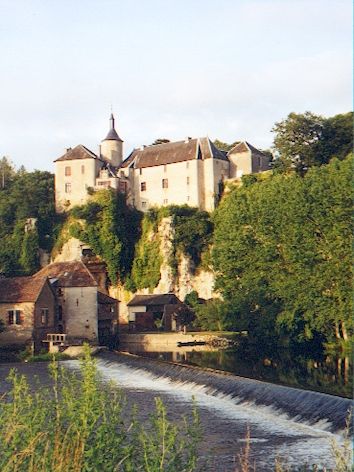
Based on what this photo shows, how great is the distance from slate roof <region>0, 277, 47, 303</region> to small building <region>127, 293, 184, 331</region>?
1764 cm

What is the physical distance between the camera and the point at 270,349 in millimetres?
53719

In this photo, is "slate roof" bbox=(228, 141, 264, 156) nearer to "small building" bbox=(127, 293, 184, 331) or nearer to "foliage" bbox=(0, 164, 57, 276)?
"small building" bbox=(127, 293, 184, 331)

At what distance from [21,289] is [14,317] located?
286cm

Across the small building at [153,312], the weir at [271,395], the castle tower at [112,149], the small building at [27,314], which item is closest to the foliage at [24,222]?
the castle tower at [112,149]

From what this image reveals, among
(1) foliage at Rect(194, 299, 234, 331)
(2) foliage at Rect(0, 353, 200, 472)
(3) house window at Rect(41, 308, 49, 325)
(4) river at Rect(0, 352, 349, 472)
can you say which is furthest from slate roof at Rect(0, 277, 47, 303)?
(2) foliage at Rect(0, 353, 200, 472)

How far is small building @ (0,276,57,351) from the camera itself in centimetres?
5425

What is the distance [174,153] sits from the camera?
85.8 meters

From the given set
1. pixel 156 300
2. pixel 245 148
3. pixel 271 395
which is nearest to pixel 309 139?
pixel 245 148

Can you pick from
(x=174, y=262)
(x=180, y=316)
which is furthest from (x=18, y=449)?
(x=174, y=262)

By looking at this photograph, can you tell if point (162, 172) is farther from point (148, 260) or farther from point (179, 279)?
point (179, 279)

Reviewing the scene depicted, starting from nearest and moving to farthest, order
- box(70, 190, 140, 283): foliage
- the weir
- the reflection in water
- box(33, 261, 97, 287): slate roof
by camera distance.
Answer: the weir, the reflection in water, box(33, 261, 97, 287): slate roof, box(70, 190, 140, 283): foliage

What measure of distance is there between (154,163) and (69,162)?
35.8 feet

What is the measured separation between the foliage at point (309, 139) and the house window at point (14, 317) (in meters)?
35.4

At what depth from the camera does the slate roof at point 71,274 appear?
5947 cm
